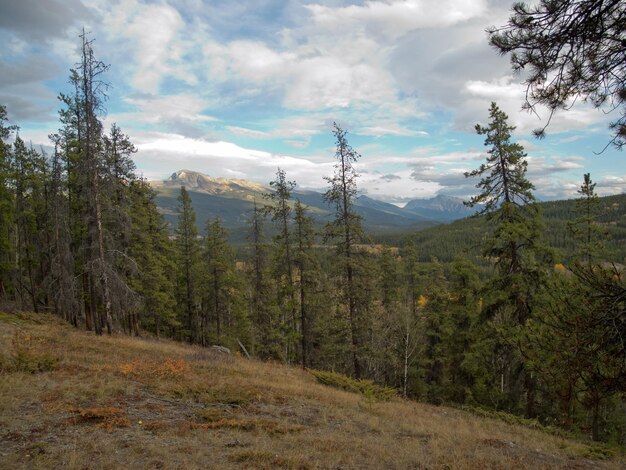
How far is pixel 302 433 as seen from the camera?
960 cm

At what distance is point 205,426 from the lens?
911cm

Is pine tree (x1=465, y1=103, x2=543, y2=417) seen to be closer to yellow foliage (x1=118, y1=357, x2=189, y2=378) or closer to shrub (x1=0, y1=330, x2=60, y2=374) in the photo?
yellow foliage (x1=118, y1=357, x2=189, y2=378)

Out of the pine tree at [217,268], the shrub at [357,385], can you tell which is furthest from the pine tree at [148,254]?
the shrub at [357,385]

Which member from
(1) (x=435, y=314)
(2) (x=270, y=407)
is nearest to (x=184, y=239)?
(1) (x=435, y=314)

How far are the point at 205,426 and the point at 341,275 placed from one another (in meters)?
14.3

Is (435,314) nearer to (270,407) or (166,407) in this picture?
(270,407)

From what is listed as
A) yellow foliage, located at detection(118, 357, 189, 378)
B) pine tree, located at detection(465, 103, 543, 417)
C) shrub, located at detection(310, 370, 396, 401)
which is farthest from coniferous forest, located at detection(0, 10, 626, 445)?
yellow foliage, located at detection(118, 357, 189, 378)

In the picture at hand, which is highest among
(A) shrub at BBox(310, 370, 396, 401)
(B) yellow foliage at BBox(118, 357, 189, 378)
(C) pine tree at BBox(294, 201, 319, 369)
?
(C) pine tree at BBox(294, 201, 319, 369)

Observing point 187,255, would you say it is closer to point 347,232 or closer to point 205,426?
point 347,232

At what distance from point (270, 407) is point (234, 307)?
92.6 feet

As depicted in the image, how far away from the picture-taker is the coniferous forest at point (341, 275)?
643 inches

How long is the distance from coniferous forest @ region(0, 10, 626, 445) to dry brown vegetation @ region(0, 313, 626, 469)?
2.80 metres

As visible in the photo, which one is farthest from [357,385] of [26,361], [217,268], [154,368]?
[217,268]

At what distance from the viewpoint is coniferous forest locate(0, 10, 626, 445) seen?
16328mm
